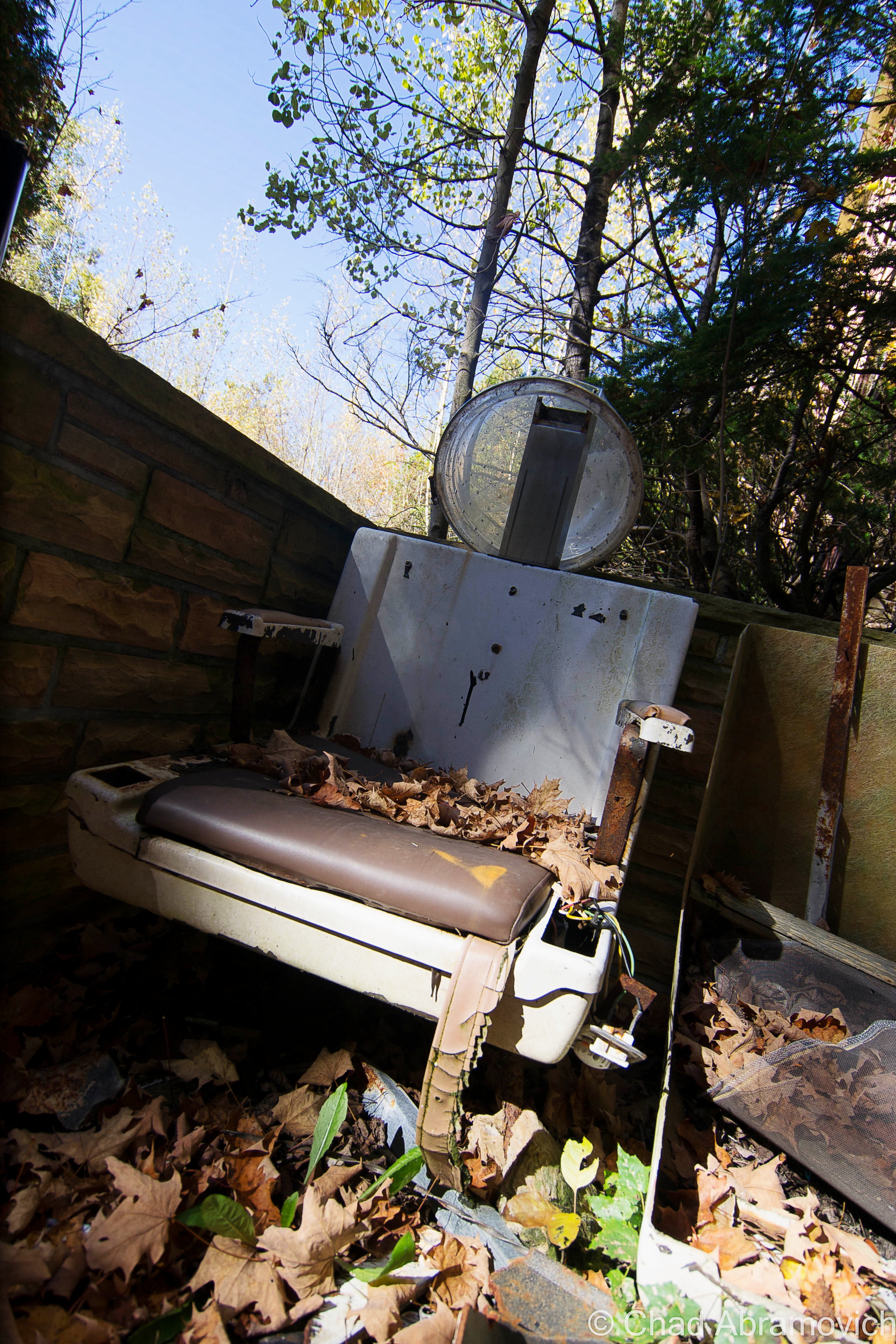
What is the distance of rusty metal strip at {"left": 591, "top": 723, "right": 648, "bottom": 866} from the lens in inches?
56.6

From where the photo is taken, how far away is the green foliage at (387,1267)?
994 mm

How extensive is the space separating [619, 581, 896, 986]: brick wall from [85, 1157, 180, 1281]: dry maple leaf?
1956 mm

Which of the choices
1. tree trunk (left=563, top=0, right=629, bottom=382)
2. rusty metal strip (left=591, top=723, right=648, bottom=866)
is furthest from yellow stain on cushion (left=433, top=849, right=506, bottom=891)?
tree trunk (left=563, top=0, right=629, bottom=382)

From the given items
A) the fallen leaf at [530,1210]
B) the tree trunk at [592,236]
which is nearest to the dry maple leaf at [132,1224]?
the fallen leaf at [530,1210]

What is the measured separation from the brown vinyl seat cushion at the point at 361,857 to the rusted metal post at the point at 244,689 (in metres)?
0.38

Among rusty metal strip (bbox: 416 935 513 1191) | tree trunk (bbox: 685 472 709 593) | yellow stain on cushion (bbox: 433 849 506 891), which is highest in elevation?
tree trunk (bbox: 685 472 709 593)

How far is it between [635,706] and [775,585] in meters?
3.32

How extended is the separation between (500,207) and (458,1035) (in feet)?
19.4

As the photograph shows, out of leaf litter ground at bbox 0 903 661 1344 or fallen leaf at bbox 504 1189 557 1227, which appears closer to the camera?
leaf litter ground at bbox 0 903 661 1344

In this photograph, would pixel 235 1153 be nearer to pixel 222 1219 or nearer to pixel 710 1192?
pixel 222 1219

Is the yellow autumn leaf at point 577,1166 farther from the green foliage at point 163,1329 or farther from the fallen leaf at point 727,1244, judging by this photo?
the green foliage at point 163,1329

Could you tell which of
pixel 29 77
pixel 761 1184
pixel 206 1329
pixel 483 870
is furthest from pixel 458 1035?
pixel 29 77

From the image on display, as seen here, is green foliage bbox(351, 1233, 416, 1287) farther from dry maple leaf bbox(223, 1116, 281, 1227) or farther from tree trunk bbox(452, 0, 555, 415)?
tree trunk bbox(452, 0, 555, 415)

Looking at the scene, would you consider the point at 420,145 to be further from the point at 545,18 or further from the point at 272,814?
the point at 272,814
